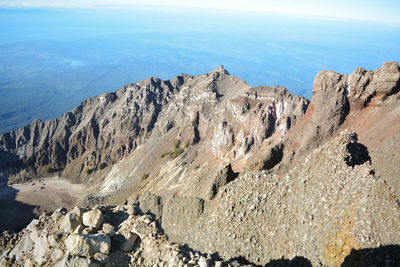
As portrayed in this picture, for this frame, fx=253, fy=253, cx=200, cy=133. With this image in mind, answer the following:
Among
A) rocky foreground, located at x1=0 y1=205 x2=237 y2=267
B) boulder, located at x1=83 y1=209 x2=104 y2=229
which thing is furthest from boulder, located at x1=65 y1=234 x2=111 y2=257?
boulder, located at x1=83 y1=209 x2=104 y2=229

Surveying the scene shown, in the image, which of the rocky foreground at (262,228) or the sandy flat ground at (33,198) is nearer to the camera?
the rocky foreground at (262,228)

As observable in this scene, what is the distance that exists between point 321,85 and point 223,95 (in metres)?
50.2

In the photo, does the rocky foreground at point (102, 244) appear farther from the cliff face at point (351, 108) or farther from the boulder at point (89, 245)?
the cliff face at point (351, 108)

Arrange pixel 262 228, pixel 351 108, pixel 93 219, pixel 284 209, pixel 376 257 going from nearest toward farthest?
pixel 376 257 → pixel 93 219 → pixel 262 228 → pixel 284 209 → pixel 351 108

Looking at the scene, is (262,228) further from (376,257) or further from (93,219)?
(93,219)

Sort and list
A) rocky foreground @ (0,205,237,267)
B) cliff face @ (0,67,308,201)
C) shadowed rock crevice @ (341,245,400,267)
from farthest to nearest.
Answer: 1. cliff face @ (0,67,308,201)
2. shadowed rock crevice @ (341,245,400,267)
3. rocky foreground @ (0,205,237,267)

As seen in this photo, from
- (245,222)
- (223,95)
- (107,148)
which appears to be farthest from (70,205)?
(245,222)

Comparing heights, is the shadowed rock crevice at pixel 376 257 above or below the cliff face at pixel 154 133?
above

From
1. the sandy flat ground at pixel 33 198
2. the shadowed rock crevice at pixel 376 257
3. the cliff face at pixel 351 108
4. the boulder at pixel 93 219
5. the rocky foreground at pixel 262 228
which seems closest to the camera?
the rocky foreground at pixel 262 228

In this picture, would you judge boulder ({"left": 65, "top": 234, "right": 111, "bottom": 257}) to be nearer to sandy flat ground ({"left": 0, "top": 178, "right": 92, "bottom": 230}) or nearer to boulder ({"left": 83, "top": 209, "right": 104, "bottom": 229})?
boulder ({"left": 83, "top": 209, "right": 104, "bottom": 229})

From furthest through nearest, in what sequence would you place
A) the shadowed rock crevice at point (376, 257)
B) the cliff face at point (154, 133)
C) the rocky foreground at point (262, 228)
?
1. the cliff face at point (154, 133)
2. the shadowed rock crevice at point (376, 257)
3. the rocky foreground at point (262, 228)

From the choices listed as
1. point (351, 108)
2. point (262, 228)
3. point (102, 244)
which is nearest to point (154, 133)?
point (351, 108)

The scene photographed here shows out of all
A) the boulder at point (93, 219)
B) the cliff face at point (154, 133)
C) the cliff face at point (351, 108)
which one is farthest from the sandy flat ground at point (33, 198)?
the cliff face at point (351, 108)

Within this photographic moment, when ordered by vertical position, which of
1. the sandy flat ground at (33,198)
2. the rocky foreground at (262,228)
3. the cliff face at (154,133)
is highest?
the rocky foreground at (262,228)
